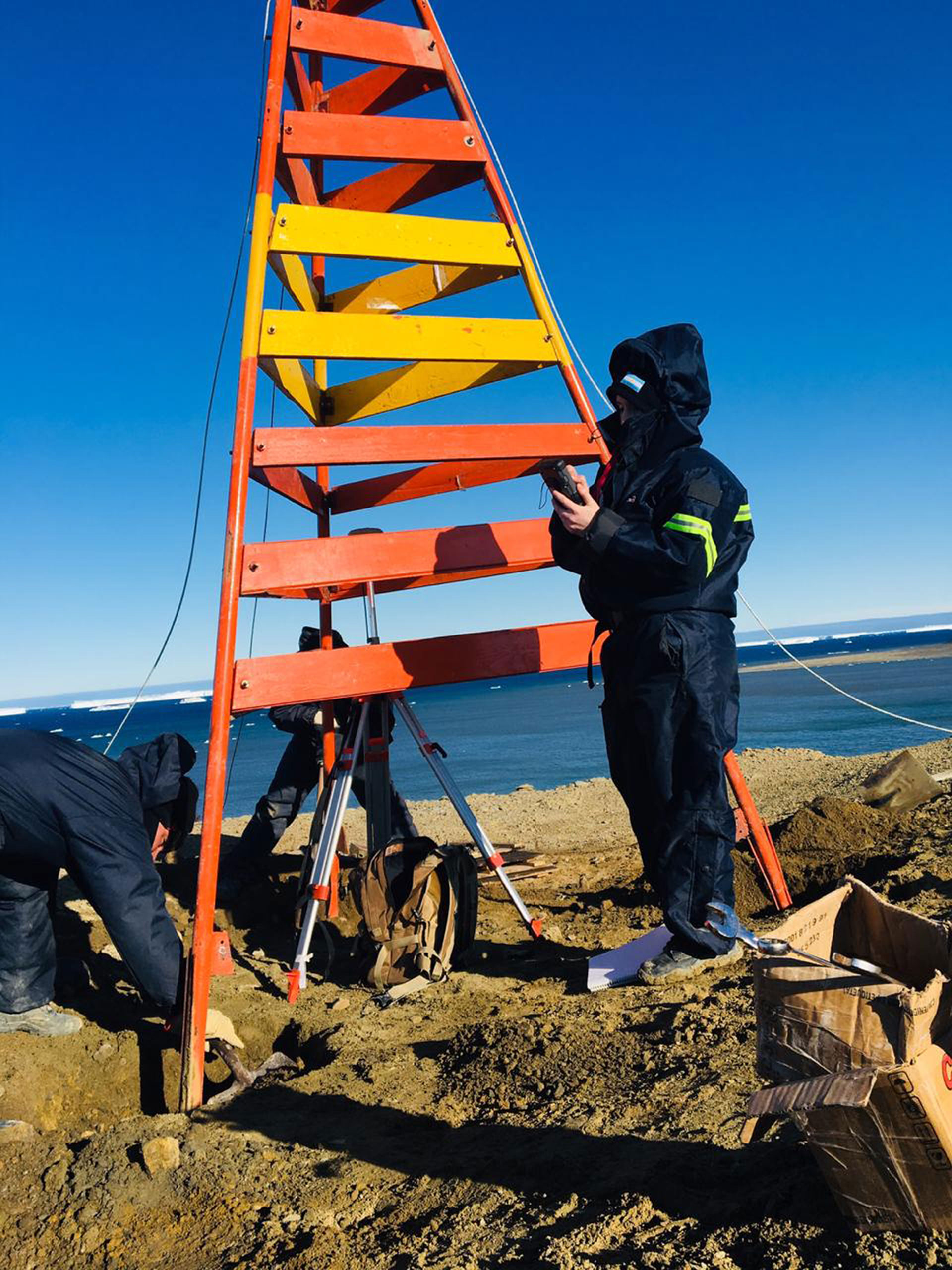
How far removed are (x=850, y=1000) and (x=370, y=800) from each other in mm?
3768

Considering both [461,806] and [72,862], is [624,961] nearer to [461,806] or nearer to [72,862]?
[461,806]

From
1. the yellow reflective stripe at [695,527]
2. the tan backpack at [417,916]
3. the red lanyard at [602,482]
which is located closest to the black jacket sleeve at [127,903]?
the tan backpack at [417,916]

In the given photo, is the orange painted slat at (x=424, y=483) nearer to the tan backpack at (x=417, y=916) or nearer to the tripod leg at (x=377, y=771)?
the tripod leg at (x=377, y=771)

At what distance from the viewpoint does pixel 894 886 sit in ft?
15.8

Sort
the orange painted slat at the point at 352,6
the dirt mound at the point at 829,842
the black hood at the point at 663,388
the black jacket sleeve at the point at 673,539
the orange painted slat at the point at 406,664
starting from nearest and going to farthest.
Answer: the black jacket sleeve at the point at 673,539 < the black hood at the point at 663,388 < the orange painted slat at the point at 406,664 < the orange painted slat at the point at 352,6 < the dirt mound at the point at 829,842

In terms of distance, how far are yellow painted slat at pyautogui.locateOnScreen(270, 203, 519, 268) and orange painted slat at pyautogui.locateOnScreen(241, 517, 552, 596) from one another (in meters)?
1.39

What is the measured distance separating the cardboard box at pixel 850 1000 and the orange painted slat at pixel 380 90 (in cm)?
491

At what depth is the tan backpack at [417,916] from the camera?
477 cm

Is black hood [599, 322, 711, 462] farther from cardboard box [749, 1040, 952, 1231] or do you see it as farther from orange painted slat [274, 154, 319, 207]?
cardboard box [749, 1040, 952, 1231]

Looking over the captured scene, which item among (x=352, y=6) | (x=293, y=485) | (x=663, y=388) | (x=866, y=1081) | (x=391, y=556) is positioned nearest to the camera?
(x=866, y=1081)

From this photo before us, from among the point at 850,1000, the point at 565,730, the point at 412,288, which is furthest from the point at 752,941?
the point at 565,730

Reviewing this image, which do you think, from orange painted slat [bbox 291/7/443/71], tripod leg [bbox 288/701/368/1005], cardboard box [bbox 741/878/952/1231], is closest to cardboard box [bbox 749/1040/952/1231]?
cardboard box [bbox 741/878/952/1231]

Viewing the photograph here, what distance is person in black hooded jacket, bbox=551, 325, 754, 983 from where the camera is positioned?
3.66 meters

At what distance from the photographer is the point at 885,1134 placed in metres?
1.84
